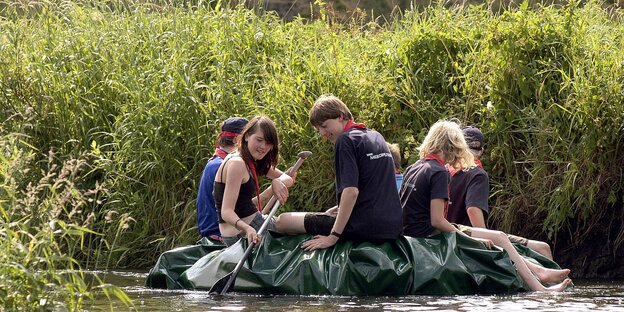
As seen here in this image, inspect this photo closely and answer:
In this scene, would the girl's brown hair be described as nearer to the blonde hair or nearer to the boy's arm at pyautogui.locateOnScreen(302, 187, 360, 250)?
the boy's arm at pyautogui.locateOnScreen(302, 187, 360, 250)

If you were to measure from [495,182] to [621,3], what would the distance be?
40.7 feet

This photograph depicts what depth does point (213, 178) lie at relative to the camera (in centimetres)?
870

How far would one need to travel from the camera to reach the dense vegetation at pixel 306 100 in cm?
983

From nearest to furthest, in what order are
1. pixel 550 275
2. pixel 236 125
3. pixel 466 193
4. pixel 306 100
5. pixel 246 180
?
1. pixel 246 180
2. pixel 550 275
3. pixel 466 193
4. pixel 236 125
5. pixel 306 100

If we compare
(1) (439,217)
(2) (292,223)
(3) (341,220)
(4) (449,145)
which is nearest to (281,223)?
(2) (292,223)

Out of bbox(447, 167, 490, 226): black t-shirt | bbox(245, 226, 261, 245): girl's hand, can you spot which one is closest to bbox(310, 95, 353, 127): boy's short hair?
bbox(245, 226, 261, 245): girl's hand

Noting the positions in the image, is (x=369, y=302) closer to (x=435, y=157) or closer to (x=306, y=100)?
(x=435, y=157)

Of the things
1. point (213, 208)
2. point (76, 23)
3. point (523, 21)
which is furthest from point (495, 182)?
point (76, 23)

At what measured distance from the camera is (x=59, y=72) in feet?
38.7

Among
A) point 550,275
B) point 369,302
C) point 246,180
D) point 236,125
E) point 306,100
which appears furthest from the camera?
point 306,100

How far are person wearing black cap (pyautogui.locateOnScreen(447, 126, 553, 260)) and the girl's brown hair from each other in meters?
1.46

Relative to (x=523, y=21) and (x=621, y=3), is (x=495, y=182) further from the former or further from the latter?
(x=621, y=3)

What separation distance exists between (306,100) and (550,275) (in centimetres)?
328

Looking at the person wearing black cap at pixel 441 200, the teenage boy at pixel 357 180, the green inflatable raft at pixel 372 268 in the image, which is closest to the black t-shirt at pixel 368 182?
the teenage boy at pixel 357 180
